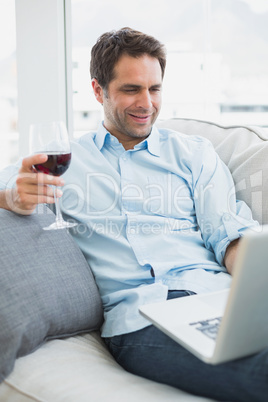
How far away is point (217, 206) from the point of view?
5.14 ft

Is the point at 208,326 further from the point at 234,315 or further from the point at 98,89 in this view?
the point at 98,89

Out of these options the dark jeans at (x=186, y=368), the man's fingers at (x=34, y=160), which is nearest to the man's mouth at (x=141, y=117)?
the man's fingers at (x=34, y=160)

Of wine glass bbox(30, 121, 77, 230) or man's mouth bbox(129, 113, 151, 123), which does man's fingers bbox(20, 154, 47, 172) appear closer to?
wine glass bbox(30, 121, 77, 230)

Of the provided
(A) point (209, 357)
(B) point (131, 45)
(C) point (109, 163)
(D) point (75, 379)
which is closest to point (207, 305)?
(A) point (209, 357)

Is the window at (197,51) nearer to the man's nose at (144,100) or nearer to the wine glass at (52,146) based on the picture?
the man's nose at (144,100)

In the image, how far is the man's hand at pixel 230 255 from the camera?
1.48 meters

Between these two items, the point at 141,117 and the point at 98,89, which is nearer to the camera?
the point at 141,117

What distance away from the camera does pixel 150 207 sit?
160 centimetres

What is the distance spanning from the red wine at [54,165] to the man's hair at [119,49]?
2.06ft

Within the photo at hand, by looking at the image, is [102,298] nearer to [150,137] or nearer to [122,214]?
[122,214]

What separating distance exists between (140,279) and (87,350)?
0.29 m

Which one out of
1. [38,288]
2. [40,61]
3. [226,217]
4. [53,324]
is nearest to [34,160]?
[38,288]

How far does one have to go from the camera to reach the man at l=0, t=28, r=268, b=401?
1343mm

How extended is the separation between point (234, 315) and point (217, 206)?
2.61 ft
